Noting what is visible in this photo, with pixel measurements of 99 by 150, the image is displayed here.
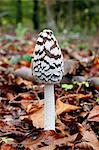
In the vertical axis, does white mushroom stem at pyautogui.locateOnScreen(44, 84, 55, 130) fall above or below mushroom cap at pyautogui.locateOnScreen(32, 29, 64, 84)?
below

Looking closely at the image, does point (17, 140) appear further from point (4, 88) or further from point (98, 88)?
point (4, 88)

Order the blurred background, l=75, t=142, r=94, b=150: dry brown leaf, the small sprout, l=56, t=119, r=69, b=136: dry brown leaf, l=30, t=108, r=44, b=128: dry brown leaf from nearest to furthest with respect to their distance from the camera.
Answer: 1. l=75, t=142, r=94, b=150: dry brown leaf
2. l=56, t=119, r=69, b=136: dry brown leaf
3. l=30, t=108, r=44, b=128: dry brown leaf
4. the small sprout
5. the blurred background

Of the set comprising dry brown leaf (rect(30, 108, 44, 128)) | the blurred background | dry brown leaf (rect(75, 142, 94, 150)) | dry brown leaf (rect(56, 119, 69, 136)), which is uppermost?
the blurred background

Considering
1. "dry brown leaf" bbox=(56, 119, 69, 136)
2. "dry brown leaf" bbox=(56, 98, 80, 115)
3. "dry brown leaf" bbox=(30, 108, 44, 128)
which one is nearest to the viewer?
"dry brown leaf" bbox=(56, 119, 69, 136)

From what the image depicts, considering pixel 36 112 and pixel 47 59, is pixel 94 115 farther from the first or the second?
pixel 47 59

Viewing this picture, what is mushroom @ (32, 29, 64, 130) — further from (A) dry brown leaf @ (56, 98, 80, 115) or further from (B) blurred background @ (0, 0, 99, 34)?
(B) blurred background @ (0, 0, 99, 34)

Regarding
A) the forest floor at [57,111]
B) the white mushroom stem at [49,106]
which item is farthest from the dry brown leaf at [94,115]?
the white mushroom stem at [49,106]

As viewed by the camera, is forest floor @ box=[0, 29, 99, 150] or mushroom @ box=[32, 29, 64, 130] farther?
forest floor @ box=[0, 29, 99, 150]

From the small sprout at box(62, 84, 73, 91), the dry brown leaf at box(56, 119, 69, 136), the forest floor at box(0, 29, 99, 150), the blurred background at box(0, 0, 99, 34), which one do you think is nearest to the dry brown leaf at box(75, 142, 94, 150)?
the forest floor at box(0, 29, 99, 150)
